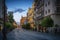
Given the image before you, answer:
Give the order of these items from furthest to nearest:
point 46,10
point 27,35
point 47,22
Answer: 1. point 27,35
2. point 47,22
3. point 46,10

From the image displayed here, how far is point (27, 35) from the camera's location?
7.44 ft

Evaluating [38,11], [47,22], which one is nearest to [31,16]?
[38,11]

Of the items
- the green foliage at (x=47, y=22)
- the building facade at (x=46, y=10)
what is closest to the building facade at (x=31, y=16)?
the building facade at (x=46, y=10)

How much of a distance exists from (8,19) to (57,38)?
83 cm

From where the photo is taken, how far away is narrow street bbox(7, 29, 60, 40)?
79.5 inches

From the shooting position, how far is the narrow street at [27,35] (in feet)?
6.63

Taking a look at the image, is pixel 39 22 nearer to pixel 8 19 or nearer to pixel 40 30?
pixel 40 30

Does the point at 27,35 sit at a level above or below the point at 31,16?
below

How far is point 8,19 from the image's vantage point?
6.79 feet

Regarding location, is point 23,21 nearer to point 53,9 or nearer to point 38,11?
point 38,11

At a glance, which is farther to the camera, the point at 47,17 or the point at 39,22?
the point at 39,22

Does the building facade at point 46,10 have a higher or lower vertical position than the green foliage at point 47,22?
higher

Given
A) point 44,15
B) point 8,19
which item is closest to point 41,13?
point 44,15

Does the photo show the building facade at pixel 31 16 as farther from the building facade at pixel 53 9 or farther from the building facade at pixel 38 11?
the building facade at pixel 53 9
